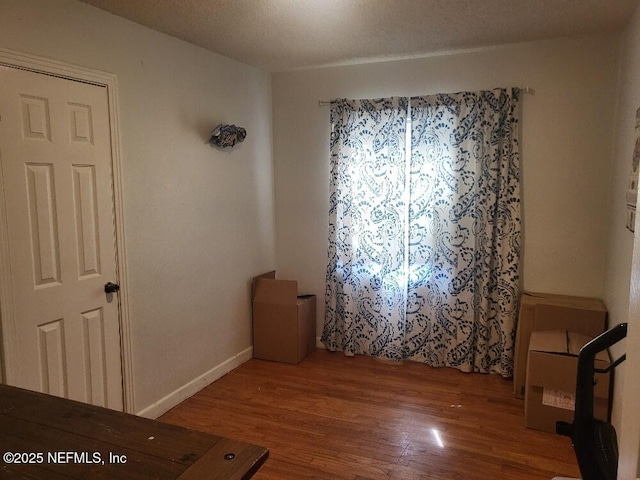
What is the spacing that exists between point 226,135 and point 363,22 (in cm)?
125

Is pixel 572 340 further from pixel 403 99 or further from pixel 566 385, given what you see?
pixel 403 99

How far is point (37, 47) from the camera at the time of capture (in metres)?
2.12

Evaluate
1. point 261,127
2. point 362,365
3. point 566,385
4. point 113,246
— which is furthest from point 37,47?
point 566,385

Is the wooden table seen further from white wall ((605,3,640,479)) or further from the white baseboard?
the white baseboard

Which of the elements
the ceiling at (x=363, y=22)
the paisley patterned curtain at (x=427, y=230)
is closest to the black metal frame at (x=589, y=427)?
the paisley patterned curtain at (x=427, y=230)

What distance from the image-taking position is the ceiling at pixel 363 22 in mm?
2404

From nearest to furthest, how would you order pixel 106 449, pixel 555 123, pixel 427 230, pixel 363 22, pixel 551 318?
pixel 106 449, pixel 363 22, pixel 551 318, pixel 555 123, pixel 427 230

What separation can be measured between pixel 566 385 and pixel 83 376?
8.97ft

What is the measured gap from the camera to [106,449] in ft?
3.53

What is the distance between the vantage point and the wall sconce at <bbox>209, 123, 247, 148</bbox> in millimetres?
3234

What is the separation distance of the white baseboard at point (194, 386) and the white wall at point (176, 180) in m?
0.03

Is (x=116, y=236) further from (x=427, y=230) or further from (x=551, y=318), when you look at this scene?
(x=551, y=318)

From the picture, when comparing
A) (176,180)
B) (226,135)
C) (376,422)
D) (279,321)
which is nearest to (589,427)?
(376,422)

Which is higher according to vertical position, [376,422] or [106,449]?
[106,449]
